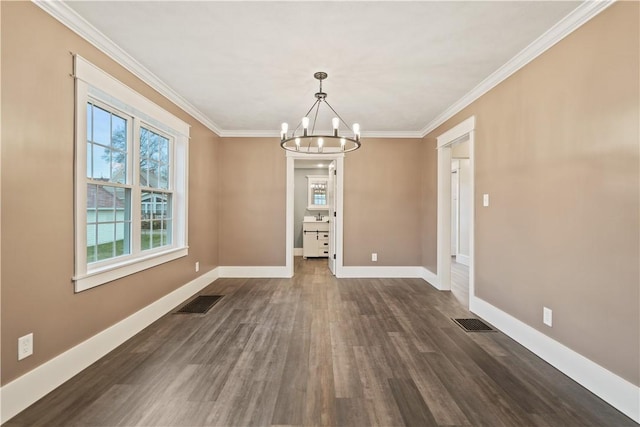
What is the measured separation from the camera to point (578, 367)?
206cm

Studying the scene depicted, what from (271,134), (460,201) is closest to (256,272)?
(271,134)

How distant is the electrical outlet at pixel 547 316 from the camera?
7.67 feet

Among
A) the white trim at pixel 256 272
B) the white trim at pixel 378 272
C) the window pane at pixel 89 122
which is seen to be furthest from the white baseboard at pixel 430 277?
the window pane at pixel 89 122

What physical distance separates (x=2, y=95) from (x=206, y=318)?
246 centimetres

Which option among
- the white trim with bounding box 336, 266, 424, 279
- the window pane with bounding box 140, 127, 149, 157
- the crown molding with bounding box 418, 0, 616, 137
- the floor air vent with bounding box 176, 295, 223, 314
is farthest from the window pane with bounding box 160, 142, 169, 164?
the crown molding with bounding box 418, 0, 616, 137

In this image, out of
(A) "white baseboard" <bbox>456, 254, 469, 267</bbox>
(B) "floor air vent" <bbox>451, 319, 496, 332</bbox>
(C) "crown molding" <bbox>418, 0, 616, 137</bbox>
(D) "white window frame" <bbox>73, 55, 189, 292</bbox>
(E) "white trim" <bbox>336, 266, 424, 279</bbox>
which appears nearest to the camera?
(C) "crown molding" <bbox>418, 0, 616, 137</bbox>

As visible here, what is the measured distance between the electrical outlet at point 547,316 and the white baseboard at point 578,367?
114 millimetres

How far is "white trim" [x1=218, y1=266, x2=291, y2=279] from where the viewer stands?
5.14 metres

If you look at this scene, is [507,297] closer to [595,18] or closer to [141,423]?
[595,18]

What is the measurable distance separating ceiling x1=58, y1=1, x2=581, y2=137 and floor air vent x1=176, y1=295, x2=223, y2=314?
254 cm

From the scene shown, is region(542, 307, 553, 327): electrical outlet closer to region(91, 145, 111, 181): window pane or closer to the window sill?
the window sill

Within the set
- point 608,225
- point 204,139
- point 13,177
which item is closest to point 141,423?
point 13,177

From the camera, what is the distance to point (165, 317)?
10.6ft

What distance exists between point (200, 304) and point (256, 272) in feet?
5.00
